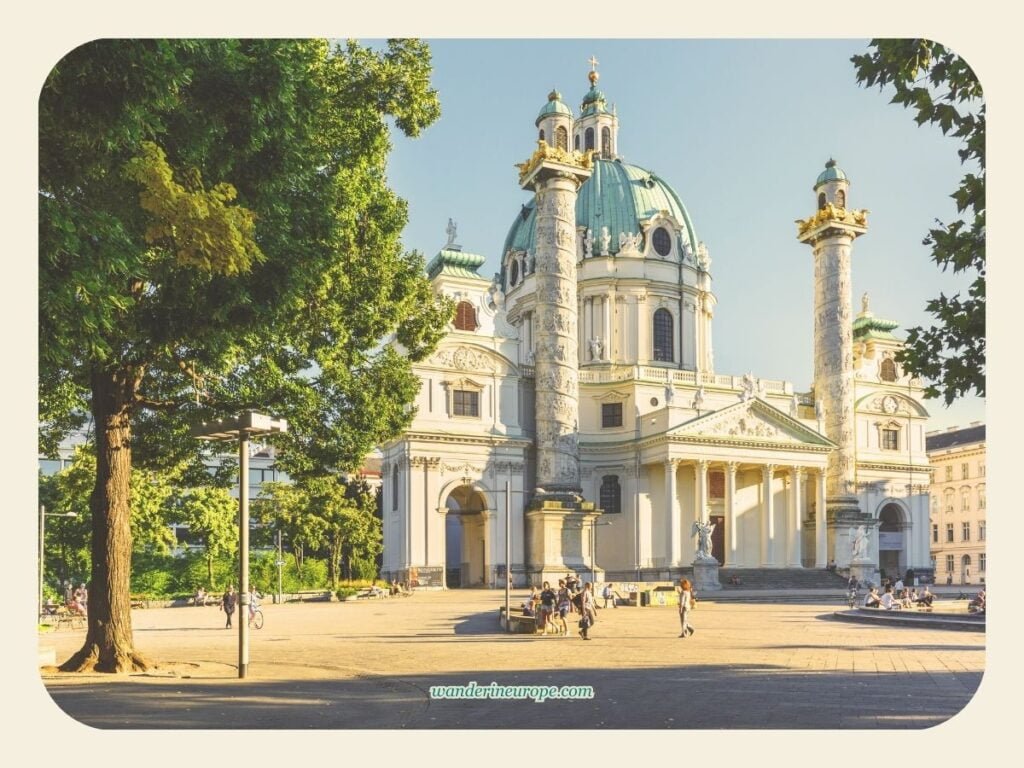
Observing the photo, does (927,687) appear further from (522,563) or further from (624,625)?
(522,563)

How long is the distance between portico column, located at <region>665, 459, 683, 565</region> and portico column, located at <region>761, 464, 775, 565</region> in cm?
449

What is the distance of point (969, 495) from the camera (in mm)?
20062

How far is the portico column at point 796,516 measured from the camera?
191ft

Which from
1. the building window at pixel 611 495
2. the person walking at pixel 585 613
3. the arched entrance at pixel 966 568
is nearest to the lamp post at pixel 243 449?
the person walking at pixel 585 613

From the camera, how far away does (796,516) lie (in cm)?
5906

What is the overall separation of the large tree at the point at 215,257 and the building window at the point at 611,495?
36.0 meters

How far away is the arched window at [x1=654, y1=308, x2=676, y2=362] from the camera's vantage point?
65.6 meters

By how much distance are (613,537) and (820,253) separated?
17322mm

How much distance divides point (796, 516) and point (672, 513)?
289 inches

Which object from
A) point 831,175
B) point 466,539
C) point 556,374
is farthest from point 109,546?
point 466,539

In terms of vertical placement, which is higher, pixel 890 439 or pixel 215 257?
pixel 215 257

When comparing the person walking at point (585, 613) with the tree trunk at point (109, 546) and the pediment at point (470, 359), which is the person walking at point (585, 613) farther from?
the pediment at point (470, 359)

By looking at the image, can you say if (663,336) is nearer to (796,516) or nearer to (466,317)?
(796,516)
